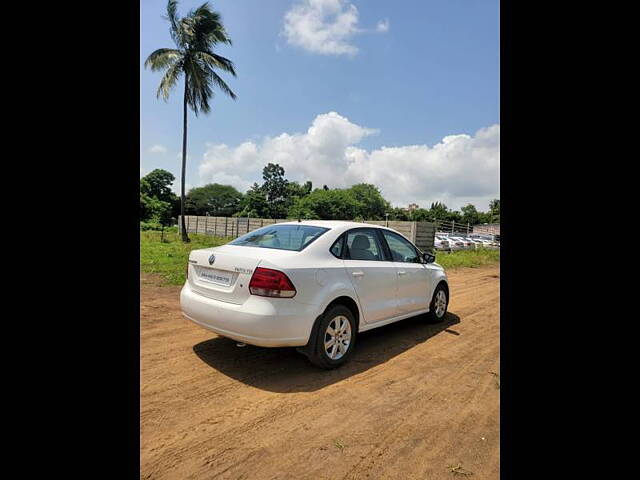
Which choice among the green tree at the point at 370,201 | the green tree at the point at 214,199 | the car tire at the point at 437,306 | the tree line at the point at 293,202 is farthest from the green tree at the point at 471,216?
the car tire at the point at 437,306

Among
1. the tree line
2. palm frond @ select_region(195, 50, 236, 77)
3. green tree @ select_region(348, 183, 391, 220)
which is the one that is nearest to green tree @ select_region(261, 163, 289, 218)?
the tree line

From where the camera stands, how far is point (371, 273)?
4082 mm

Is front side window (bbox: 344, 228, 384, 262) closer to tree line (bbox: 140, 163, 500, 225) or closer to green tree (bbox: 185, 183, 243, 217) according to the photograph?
tree line (bbox: 140, 163, 500, 225)

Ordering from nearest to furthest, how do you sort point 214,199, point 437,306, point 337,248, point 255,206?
point 337,248
point 437,306
point 255,206
point 214,199

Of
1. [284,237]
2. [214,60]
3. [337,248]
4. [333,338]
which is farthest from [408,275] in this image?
[214,60]

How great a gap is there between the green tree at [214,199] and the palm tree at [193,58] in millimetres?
54095

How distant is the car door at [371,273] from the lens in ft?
12.8

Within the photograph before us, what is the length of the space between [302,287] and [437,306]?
290 cm

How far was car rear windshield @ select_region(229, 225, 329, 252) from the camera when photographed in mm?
3757

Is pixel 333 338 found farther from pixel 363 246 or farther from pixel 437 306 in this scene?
pixel 437 306

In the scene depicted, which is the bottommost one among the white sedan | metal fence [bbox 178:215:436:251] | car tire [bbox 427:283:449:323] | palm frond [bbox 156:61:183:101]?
car tire [bbox 427:283:449:323]

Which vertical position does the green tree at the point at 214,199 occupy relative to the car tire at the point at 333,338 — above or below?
above

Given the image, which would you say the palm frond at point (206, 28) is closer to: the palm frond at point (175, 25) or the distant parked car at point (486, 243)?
the palm frond at point (175, 25)

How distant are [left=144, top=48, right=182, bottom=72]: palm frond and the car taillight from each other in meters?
18.5
